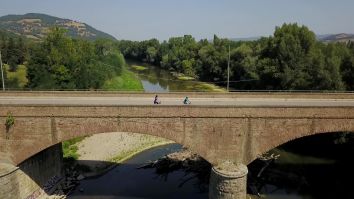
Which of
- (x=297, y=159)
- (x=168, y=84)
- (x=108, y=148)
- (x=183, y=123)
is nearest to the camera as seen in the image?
(x=183, y=123)

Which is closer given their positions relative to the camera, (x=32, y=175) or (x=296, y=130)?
(x=296, y=130)

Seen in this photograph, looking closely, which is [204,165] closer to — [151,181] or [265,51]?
[151,181]

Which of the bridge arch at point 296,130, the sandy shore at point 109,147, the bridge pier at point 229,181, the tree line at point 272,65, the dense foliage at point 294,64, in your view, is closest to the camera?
the bridge pier at point 229,181

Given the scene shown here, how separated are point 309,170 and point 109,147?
62.3 ft

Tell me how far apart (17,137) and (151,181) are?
37.2ft

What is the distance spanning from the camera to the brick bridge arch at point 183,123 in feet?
77.2

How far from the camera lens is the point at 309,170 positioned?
32625mm

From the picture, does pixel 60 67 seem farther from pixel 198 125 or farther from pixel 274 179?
pixel 274 179

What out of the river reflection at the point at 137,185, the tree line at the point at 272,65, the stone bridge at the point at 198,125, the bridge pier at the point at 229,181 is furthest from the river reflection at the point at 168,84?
the bridge pier at the point at 229,181

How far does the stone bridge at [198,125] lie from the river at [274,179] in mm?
5234

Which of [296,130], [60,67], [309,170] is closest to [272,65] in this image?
[309,170]

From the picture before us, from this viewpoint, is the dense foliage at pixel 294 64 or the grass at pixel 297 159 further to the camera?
the dense foliage at pixel 294 64

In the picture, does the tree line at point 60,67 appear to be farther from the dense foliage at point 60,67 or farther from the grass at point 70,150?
the grass at point 70,150

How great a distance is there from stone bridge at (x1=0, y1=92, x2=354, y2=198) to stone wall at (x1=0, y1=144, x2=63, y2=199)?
1.02 metres
